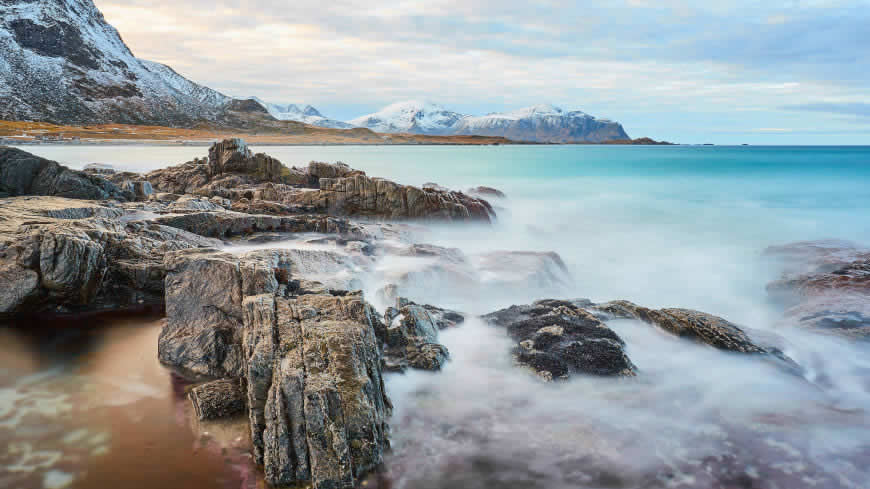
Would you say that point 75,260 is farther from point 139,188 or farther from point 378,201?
point 378,201

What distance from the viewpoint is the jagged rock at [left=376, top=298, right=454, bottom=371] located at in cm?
919

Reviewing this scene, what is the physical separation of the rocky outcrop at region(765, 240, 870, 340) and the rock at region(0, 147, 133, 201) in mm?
23336

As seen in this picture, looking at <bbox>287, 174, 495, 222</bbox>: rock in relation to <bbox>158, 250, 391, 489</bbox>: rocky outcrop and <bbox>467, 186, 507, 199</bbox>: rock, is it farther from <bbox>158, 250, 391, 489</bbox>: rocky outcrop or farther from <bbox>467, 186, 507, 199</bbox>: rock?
Answer: <bbox>158, 250, 391, 489</bbox>: rocky outcrop

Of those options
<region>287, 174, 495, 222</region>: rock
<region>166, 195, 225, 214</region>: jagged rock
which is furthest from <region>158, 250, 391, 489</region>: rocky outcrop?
<region>287, 174, 495, 222</region>: rock

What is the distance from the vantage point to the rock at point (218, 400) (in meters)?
7.48

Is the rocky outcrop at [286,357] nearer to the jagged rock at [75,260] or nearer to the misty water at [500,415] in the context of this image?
the misty water at [500,415]

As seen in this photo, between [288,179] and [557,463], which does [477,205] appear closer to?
[288,179]

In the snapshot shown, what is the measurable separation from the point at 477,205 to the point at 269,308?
17268 millimetres

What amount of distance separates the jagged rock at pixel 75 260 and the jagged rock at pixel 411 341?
21.1 feet

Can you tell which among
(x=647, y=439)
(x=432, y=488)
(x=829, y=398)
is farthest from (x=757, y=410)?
(x=432, y=488)

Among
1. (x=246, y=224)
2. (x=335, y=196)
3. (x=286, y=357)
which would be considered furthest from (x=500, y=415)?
(x=335, y=196)

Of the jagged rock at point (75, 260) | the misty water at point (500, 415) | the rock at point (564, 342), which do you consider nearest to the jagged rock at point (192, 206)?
the jagged rock at point (75, 260)

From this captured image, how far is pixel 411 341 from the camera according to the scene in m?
9.69

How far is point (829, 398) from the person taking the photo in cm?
874
